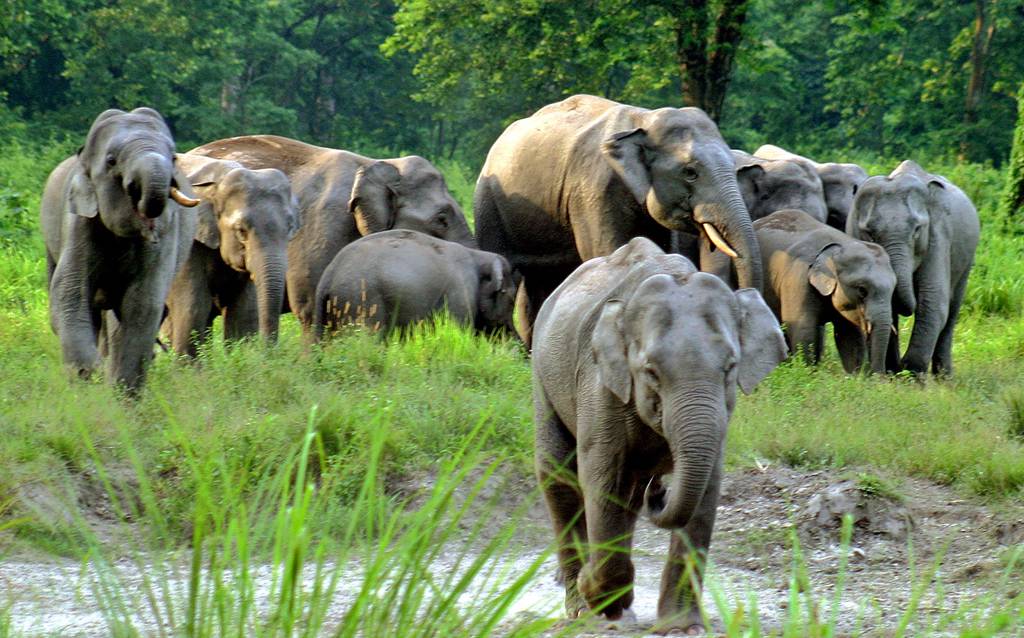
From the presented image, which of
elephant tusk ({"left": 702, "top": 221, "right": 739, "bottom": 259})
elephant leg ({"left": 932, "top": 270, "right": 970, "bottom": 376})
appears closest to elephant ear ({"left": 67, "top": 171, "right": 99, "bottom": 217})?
elephant tusk ({"left": 702, "top": 221, "right": 739, "bottom": 259})

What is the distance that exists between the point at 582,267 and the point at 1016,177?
40.7 ft

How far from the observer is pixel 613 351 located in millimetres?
5633

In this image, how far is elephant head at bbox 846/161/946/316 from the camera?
1213cm

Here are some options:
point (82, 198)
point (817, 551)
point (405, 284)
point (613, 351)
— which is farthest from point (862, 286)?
point (613, 351)

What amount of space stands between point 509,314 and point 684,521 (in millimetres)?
7197

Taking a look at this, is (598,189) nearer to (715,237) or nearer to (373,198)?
(715,237)

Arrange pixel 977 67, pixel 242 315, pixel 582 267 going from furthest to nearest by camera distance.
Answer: pixel 977 67 → pixel 242 315 → pixel 582 267

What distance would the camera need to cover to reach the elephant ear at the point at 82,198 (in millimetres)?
8945

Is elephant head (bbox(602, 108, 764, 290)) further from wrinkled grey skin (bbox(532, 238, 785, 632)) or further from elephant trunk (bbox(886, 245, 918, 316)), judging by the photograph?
wrinkled grey skin (bbox(532, 238, 785, 632))

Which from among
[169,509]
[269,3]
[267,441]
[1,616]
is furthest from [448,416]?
[269,3]

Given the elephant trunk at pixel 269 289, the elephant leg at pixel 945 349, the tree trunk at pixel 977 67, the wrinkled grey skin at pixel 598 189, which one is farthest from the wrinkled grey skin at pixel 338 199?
the tree trunk at pixel 977 67

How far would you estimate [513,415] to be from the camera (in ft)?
30.2

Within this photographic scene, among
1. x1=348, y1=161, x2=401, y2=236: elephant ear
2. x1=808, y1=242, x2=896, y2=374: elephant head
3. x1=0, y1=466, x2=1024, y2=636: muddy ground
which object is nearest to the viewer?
x1=0, y1=466, x2=1024, y2=636: muddy ground

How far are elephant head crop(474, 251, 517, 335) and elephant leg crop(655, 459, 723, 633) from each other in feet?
20.7
